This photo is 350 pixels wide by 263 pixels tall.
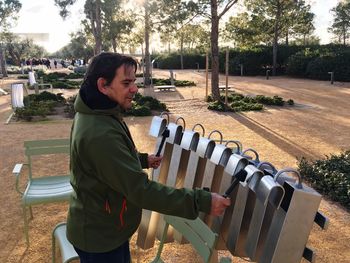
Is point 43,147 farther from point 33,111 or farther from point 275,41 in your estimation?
point 275,41

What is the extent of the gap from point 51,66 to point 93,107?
5117 centimetres

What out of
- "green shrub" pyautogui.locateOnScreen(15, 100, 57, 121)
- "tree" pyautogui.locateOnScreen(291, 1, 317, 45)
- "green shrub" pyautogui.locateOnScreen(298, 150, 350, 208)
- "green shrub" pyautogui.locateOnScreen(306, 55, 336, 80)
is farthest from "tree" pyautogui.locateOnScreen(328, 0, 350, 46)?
"green shrub" pyautogui.locateOnScreen(298, 150, 350, 208)

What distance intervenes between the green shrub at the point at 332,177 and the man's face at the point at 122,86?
152 inches

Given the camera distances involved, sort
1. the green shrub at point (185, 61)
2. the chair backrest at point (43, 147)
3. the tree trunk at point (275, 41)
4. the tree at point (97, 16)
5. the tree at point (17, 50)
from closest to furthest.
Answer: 1. the chair backrest at point (43, 147)
2. the tree at point (97, 16)
3. the tree trunk at point (275, 41)
4. the green shrub at point (185, 61)
5. the tree at point (17, 50)

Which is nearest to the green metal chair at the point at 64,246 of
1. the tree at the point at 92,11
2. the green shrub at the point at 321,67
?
the tree at the point at 92,11

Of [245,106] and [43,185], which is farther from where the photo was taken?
[245,106]

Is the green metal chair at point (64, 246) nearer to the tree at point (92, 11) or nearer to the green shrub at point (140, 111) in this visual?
the green shrub at point (140, 111)

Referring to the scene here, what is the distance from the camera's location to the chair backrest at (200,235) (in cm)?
201

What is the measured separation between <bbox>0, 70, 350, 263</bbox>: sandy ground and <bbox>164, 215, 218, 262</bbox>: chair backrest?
1.41 metres

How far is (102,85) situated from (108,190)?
50 centimetres

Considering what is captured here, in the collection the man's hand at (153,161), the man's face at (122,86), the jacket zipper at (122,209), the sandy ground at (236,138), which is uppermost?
the man's face at (122,86)

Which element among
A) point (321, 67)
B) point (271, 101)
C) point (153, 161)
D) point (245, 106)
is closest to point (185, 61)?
point (321, 67)

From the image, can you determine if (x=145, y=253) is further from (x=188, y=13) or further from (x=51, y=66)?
(x=51, y=66)

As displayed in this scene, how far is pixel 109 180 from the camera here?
1732mm
